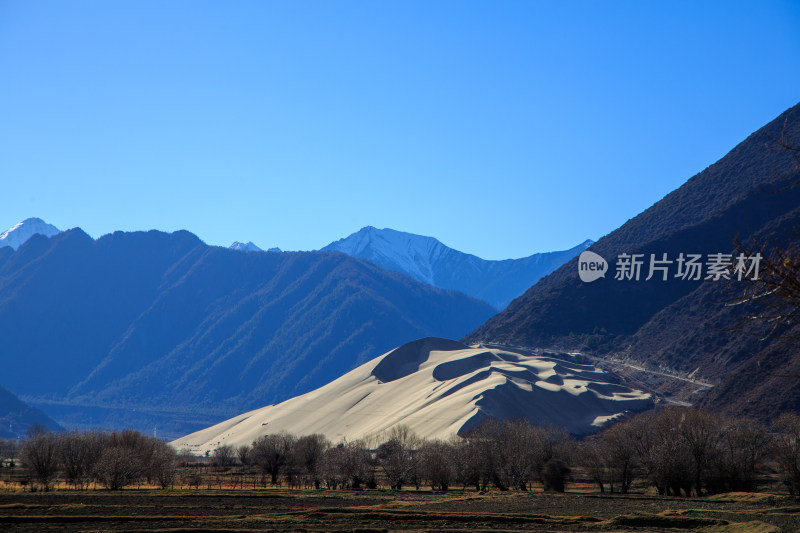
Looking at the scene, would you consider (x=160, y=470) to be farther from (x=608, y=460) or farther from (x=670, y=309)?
(x=670, y=309)

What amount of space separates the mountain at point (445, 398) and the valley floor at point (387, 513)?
167 feet

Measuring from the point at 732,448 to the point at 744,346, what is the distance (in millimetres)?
82155

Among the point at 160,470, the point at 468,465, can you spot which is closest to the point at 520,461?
the point at 468,465

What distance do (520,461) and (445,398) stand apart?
55.8 m

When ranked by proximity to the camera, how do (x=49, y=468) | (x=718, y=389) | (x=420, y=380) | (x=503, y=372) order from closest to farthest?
(x=49, y=468) → (x=718, y=389) → (x=503, y=372) → (x=420, y=380)

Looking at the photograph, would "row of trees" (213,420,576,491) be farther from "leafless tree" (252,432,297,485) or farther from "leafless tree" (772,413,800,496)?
"leafless tree" (772,413,800,496)

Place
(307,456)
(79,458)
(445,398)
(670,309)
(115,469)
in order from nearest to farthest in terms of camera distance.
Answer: (115,469)
(79,458)
(307,456)
(445,398)
(670,309)

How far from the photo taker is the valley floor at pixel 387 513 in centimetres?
3241

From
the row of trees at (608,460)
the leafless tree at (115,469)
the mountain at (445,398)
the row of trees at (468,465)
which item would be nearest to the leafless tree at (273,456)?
the row of trees at (608,460)

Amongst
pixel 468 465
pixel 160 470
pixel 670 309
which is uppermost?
pixel 670 309

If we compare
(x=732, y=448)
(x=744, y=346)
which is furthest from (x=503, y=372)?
(x=732, y=448)

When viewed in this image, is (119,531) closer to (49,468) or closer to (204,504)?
(204,504)

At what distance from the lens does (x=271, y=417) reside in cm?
14262

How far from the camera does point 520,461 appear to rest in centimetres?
6219
